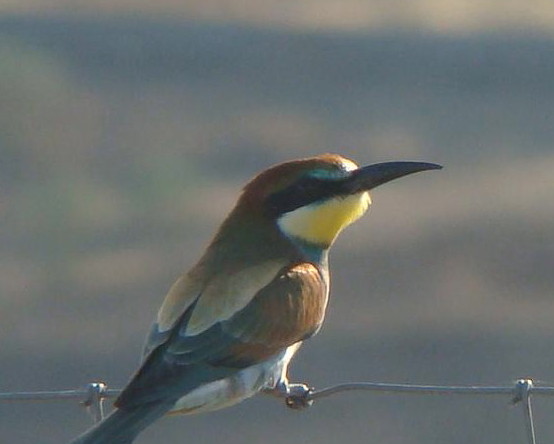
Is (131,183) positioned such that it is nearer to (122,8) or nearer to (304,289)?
(122,8)

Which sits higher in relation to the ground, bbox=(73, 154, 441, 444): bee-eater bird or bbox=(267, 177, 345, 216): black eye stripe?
bbox=(267, 177, 345, 216): black eye stripe

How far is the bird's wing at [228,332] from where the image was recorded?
15.3 ft

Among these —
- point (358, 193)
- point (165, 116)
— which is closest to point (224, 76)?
point (165, 116)

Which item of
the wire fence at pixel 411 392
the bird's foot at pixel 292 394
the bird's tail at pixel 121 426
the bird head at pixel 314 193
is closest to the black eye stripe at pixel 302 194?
the bird head at pixel 314 193

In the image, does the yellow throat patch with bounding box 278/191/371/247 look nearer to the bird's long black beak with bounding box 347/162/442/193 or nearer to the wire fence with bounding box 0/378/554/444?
the bird's long black beak with bounding box 347/162/442/193

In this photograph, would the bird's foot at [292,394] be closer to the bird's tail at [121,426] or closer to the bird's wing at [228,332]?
the bird's wing at [228,332]

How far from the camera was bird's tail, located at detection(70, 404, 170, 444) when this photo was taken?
14.8 feet

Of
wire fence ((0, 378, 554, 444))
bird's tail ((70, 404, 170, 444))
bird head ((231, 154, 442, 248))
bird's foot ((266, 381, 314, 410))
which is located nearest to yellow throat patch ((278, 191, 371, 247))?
bird head ((231, 154, 442, 248))

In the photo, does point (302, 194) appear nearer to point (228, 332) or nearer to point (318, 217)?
point (318, 217)

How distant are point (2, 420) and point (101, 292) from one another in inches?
19.0

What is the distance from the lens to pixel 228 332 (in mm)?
4797

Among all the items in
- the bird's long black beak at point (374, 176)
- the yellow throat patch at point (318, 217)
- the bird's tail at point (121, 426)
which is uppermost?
the bird's long black beak at point (374, 176)

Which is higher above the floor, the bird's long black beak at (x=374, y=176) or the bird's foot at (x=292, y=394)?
the bird's long black beak at (x=374, y=176)

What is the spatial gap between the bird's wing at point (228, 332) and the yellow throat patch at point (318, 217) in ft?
0.21
